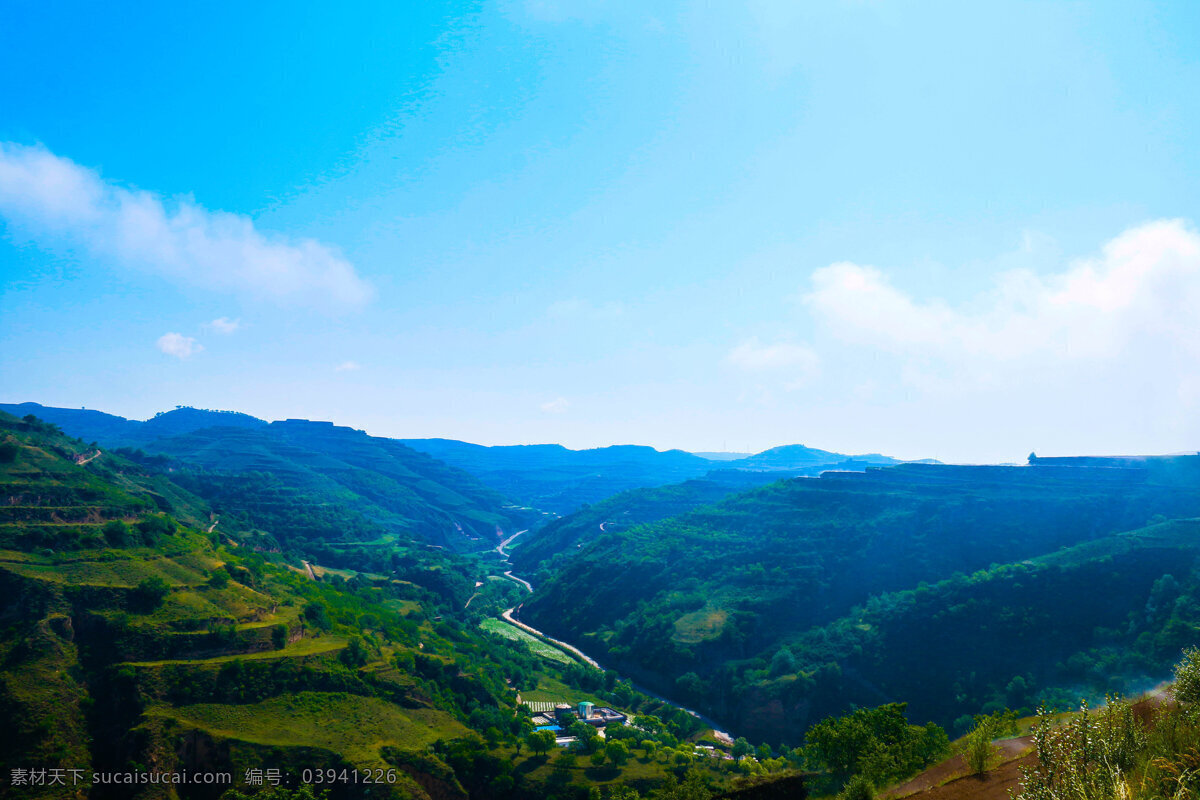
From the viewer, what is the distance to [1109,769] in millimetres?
13672

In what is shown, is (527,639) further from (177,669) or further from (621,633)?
(177,669)

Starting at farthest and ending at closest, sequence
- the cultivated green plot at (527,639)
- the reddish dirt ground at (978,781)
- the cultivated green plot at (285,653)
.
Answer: the cultivated green plot at (527,639) → the cultivated green plot at (285,653) → the reddish dirt ground at (978,781)

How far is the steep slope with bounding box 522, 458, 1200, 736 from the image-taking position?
84000 mm

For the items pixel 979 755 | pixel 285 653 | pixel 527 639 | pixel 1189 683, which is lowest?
pixel 527 639

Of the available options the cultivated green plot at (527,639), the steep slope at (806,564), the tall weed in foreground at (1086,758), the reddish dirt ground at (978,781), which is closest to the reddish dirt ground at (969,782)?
the reddish dirt ground at (978,781)

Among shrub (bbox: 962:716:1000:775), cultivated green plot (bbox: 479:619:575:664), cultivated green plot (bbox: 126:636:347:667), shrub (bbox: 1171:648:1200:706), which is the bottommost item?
cultivated green plot (bbox: 479:619:575:664)

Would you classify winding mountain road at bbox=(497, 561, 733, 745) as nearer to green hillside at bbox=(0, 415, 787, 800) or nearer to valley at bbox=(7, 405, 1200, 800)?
valley at bbox=(7, 405, 1200, 800)

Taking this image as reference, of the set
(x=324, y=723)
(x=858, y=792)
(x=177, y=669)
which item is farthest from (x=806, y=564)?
(x=177, y=669)

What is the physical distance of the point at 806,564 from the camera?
107 m

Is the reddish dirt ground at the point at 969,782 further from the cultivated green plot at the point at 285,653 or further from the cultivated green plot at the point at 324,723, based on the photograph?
the cultivated green plot at the point at 285,653

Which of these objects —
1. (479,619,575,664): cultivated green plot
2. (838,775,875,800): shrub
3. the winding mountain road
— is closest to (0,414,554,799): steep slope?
the winding mountain road

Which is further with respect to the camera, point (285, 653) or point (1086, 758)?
point (285, 653)

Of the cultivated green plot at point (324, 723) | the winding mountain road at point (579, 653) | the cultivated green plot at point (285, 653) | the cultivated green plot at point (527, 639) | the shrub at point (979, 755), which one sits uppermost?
the shrub at point (979, 755)

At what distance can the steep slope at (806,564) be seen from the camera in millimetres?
84000
